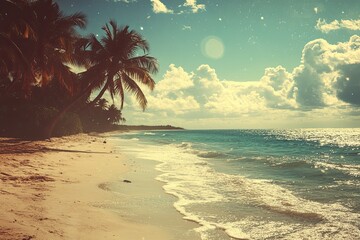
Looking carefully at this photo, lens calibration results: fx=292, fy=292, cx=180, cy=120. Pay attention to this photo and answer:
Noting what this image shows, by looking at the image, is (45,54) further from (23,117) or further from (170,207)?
(170,207)

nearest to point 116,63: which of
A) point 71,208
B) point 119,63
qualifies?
point 119,63

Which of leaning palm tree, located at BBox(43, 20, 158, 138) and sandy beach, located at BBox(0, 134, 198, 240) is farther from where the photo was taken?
leaning palm tree, located at BBox(43, 20, 158, 138)

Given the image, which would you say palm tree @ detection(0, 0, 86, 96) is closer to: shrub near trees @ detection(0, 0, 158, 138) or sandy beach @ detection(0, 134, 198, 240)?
shrub near trees @ detection(0, 0, 158, 138)

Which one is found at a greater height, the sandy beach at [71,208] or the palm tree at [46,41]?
the palm tree at [46,41]

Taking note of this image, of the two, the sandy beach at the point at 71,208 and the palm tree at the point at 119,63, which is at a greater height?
the palm tree at the point at 119,63

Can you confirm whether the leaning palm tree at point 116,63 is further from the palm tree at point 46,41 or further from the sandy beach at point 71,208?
the sandy beach at point 71,208

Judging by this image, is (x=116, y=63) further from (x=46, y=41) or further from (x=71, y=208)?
(x=71, y=208)

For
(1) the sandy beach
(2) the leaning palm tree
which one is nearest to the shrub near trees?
(2) the leaning palm tree

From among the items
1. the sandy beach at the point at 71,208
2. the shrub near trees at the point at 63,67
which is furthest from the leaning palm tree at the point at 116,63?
the sandy beach at the point at 71,208

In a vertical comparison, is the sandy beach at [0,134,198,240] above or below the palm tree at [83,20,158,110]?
below

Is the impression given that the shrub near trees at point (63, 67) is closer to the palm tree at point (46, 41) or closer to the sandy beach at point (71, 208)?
the palm tree at point (46, 41)

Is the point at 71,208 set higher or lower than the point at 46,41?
lower

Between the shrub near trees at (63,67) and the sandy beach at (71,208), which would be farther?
the shrub near trees at (63,67)

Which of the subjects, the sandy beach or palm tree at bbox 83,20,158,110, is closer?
the sandy beach
